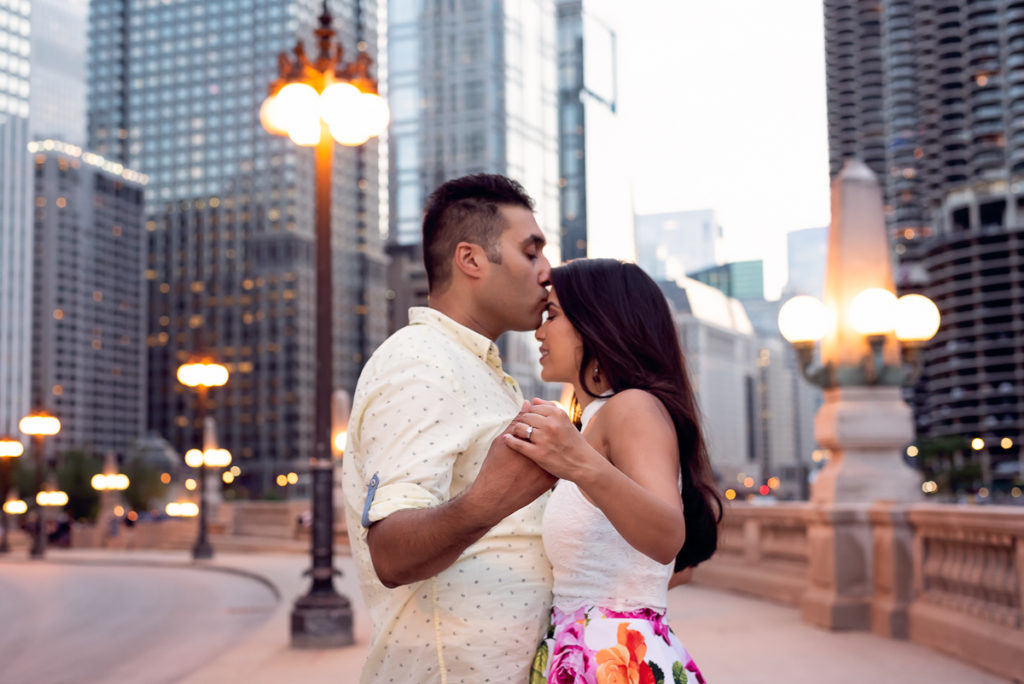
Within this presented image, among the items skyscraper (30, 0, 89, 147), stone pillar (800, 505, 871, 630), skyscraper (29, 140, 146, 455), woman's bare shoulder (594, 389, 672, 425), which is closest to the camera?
woman's bare shoulder (594, 389, 672, 425)

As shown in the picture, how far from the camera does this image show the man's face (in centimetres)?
303

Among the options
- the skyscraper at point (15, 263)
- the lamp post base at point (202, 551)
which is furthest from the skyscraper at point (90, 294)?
the lamp post base at point (202, 551)

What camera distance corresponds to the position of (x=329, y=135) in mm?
12078

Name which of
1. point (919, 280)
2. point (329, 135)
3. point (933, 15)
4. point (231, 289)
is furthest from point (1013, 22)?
point (329, 135)

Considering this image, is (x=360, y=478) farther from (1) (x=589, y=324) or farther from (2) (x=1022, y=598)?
(2) (x=1022, y=598)

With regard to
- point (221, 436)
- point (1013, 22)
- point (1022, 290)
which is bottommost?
point (221, 436)

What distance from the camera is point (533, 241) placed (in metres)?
3.08

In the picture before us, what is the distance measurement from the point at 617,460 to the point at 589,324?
0.52m

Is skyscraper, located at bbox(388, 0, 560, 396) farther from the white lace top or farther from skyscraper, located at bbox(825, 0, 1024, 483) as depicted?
the white lace top

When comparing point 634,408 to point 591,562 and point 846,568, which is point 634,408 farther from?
point 846,568

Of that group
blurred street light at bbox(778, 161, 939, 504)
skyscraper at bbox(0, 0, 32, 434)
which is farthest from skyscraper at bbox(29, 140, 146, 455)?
blurred street light at bbox(778, 161, 939, 504)

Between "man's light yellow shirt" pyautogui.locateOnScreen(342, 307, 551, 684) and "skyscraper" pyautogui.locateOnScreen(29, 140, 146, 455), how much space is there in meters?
178

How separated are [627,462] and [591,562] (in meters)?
0.43

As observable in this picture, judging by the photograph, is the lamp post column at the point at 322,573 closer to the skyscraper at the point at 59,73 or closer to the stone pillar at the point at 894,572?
the stone pillar at the point at 894,572
